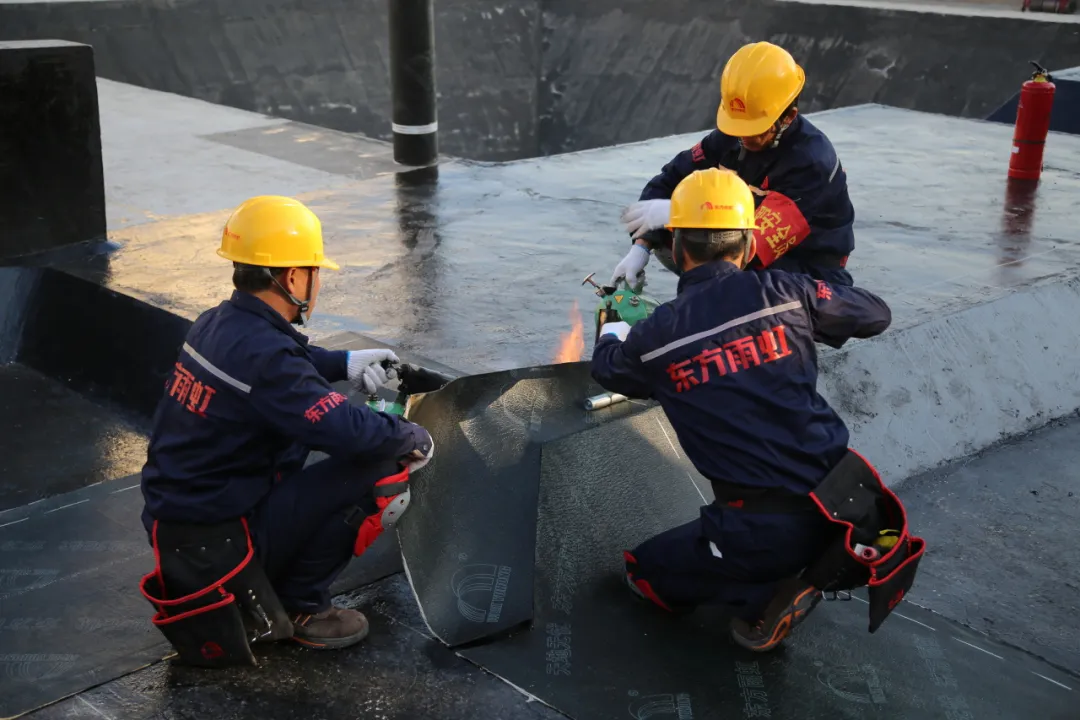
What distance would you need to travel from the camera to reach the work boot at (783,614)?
3.27m

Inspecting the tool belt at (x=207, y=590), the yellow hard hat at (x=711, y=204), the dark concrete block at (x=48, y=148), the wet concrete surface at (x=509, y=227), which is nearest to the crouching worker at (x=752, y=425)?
the yellow hard hat at (x=711, y=204)

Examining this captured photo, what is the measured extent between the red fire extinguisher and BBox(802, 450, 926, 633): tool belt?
5638 millimetres

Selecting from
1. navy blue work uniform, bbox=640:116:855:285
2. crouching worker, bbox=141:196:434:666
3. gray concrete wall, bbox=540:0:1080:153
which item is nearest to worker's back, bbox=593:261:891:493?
crouching worker, bbox=141:196:434:666

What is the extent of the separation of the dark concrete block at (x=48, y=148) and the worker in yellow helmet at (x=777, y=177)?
3757mm

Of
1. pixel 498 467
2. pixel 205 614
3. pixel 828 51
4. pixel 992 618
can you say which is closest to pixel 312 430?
pixel 205 614

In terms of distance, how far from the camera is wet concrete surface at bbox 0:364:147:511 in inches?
206

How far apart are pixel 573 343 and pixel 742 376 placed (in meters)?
2.01

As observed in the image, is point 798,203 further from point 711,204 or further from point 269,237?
point 269,237

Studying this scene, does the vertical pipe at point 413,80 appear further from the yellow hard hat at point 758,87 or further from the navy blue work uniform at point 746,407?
the navy blue work uniform at point 746,407

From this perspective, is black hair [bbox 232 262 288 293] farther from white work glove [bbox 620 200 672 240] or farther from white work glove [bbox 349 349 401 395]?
white work glove [bbox 620 200 672 240]

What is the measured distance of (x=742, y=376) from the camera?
320cm

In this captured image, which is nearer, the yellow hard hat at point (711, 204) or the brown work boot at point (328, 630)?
the brown work boot at point (328, 630)

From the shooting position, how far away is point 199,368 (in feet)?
9.91

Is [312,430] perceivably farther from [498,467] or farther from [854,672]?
[854,672]
